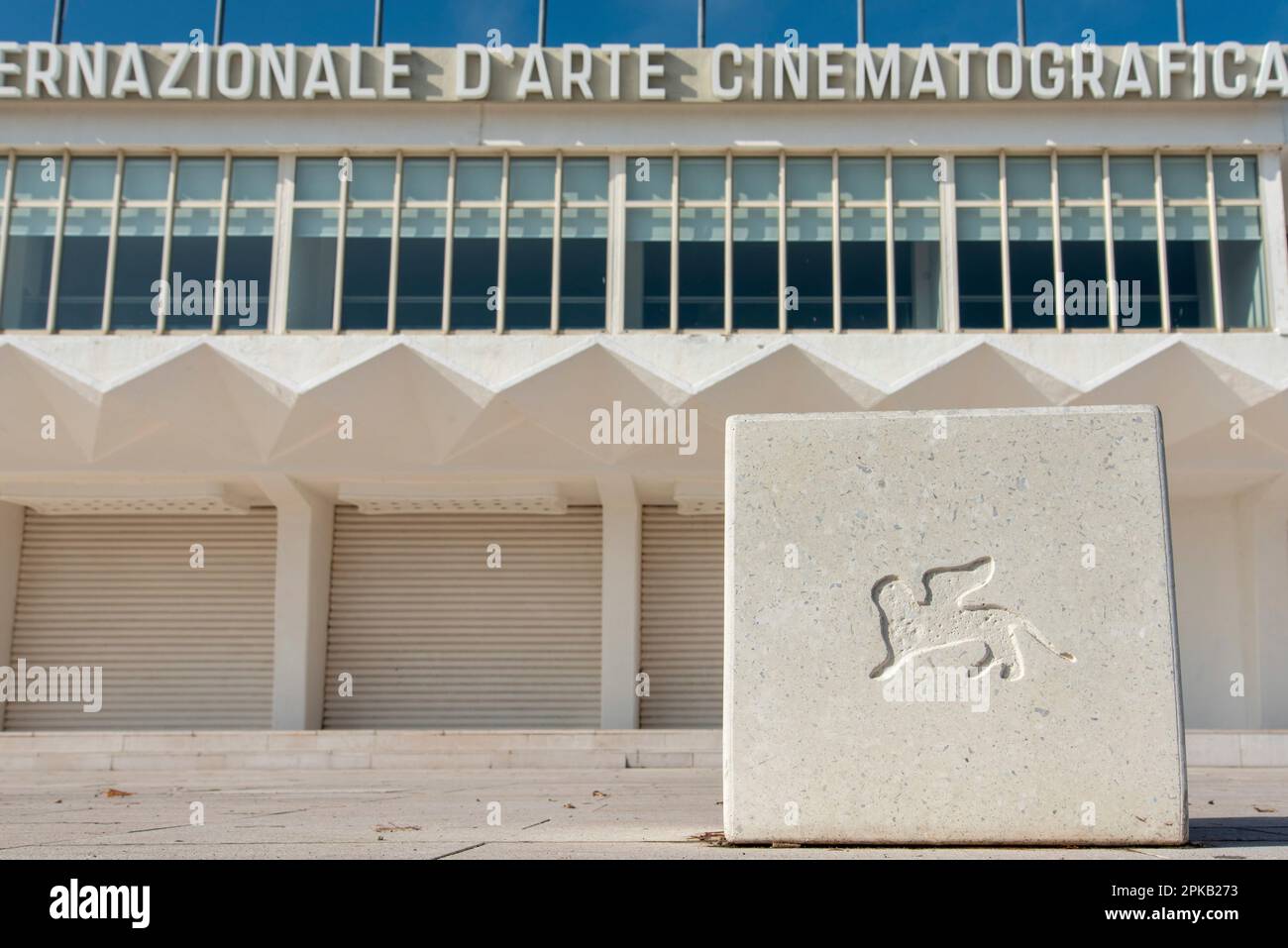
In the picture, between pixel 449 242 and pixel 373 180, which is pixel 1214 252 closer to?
pixel 449 242

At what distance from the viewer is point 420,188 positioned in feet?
63.7

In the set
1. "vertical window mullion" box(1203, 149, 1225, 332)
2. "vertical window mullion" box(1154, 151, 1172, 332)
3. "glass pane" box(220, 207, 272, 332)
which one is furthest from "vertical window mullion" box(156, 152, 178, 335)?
"vertical window mullion" box(1203, 149, 1225, 332)

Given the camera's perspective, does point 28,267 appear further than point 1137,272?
Yes

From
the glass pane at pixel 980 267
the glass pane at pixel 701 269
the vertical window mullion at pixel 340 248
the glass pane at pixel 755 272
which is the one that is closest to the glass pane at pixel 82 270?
the vertical window mullion at pixel 340 248

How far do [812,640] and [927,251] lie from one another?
14.2 m

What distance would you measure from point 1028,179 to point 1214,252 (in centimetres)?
280

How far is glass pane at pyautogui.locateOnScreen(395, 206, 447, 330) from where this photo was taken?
19000 mm

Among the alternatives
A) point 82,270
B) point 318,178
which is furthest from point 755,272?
point 82,270

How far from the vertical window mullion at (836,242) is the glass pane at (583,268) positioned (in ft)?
10.9

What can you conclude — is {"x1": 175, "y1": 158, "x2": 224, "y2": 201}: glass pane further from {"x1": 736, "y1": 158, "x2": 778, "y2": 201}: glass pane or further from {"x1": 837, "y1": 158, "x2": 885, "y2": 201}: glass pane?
{"x1": 837, "y1": 158, "x2": 885, "y2": 201}: glass pane

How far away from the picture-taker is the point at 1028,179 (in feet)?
62.9

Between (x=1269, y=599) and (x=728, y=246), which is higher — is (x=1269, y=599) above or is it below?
below
